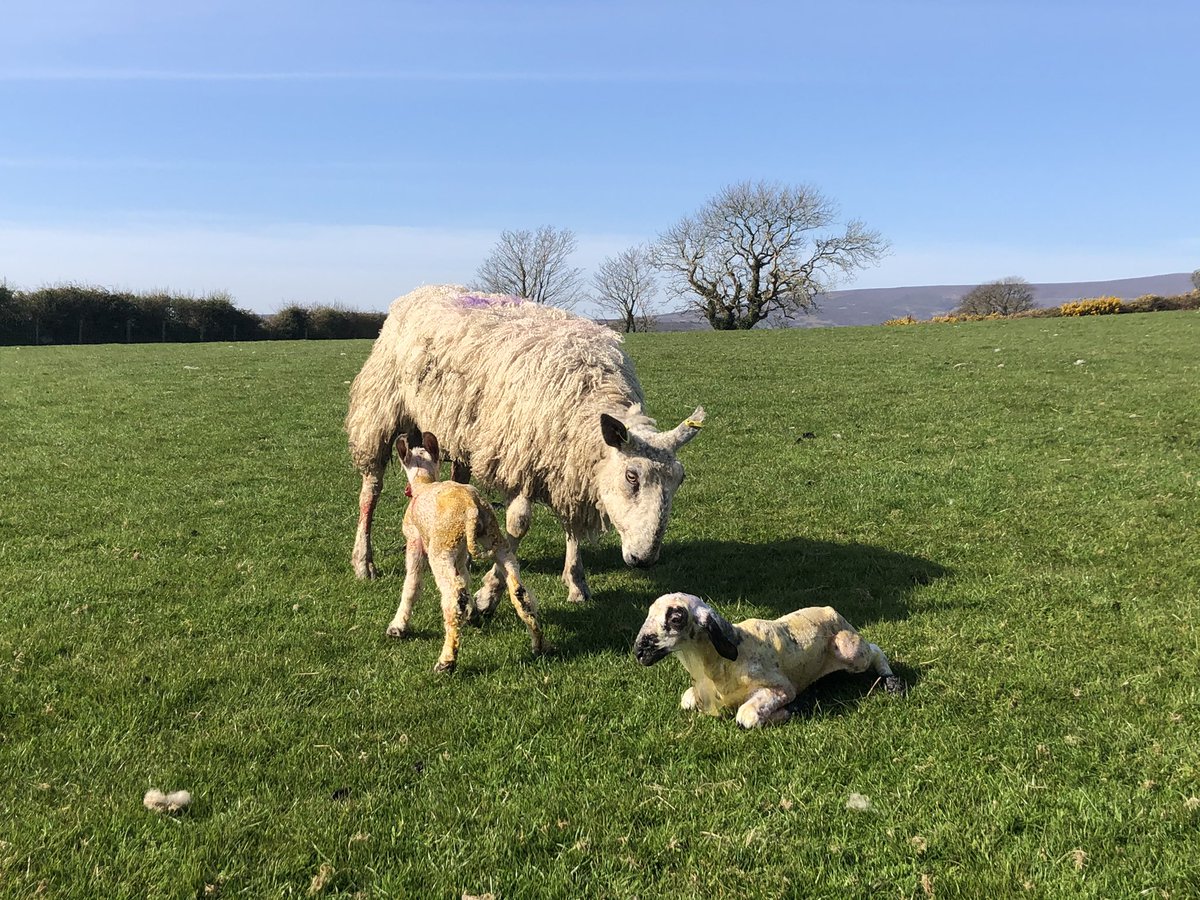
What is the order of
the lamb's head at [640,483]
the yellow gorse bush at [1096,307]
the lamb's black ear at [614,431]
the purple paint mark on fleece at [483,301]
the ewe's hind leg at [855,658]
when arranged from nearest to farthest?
1. the ewe's hind leg at [855,658]
2. the lamb's head at [640,483]
3. the lamb's black ear at [614,431]
4. the purple paint mark on fleece at [483,301]
5. the yellow gorse bush at [1096,307]

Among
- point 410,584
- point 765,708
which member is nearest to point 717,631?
point 765,708

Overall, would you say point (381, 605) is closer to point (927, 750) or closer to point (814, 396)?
point (927, 750)

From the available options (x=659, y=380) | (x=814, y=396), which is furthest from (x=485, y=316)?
(x=659, y=380)

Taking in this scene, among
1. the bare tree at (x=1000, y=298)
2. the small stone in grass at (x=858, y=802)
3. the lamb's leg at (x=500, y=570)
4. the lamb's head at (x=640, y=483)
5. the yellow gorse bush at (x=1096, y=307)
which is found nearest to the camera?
the small stone in grass at (x=858, y=802)

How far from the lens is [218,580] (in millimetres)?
6965

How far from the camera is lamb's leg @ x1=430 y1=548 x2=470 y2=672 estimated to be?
503 cm

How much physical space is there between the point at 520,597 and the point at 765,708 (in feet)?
6.00

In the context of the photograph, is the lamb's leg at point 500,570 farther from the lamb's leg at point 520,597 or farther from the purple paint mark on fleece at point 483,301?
the purple paint mark on fleece at point 483,301

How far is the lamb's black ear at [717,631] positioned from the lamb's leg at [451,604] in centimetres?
168

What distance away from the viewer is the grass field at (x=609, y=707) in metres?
3.33

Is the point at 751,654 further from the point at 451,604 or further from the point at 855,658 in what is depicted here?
the point at 451,604

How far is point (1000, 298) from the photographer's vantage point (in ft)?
266

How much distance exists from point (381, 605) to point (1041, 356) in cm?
2401

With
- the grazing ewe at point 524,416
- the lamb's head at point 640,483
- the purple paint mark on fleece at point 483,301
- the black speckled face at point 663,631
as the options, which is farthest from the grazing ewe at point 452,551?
the purple paint mark on fleece at point 483,301
